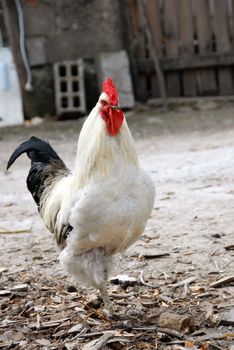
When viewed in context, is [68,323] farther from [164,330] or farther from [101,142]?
[101,142]

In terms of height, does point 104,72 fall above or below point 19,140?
above

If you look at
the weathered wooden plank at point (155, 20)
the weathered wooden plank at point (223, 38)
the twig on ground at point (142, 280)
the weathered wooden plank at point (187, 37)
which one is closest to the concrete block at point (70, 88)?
the weathered wooden plank at point (155, 20)

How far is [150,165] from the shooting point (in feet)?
25.8

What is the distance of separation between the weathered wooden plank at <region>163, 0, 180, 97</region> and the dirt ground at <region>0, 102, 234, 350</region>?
4.35 metres

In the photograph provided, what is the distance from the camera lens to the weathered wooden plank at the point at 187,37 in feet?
38.4

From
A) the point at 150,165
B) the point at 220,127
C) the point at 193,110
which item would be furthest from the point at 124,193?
the point at 193,110

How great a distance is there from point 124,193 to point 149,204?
8.3 inches

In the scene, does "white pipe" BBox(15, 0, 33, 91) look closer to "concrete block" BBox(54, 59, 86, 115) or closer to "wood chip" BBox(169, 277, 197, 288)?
"concrete block" BBox(54, 59, 86, 115)

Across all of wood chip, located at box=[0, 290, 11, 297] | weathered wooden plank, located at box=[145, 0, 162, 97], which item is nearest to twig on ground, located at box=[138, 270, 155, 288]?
wood chip, located at box=[0, 290, 11, 297]

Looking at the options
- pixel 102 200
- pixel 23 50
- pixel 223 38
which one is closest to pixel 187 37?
pixel 223 38

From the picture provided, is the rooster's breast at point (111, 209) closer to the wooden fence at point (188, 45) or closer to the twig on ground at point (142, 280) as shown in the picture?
the twig on ground at point (142, 280)

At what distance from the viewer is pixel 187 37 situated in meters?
11.9

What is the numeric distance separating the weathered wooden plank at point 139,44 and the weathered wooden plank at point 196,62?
0.82ft

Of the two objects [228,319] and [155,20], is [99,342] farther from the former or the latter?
[155,20]
